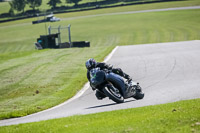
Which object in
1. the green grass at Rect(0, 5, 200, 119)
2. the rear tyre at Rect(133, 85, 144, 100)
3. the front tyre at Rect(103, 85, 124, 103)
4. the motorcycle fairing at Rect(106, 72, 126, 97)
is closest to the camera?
the front tyre at Rect(103, 85, 124, 103)

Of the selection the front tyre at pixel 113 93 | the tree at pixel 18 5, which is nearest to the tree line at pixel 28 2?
the tree at pixel 18 5

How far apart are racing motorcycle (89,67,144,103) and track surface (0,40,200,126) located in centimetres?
32

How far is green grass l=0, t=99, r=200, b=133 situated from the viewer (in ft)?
25.0

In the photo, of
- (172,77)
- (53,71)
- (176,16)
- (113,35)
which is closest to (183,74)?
(172,77)

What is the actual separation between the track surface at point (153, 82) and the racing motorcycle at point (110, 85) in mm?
318

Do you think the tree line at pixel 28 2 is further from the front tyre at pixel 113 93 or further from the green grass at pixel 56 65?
the front tyre at pixel 113 93

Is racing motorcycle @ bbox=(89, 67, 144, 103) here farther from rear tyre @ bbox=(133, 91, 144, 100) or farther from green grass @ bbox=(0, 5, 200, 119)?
green grass @ bbox=(0, 5, 200, 119)

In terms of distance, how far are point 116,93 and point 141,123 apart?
11.9 ft

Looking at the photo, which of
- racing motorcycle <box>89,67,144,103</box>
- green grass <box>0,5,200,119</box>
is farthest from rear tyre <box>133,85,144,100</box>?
green grass <box>0,5,200,119</box>

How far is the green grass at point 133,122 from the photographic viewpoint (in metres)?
7.63

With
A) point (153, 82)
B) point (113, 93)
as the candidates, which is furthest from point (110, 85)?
point (153, 82)

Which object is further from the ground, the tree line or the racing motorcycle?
the racing motorcycle

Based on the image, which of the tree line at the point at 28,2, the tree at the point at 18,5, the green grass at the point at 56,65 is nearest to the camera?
the green grass at the point at 56,65

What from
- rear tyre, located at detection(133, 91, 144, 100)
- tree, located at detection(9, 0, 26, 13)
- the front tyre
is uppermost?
the front tyre
